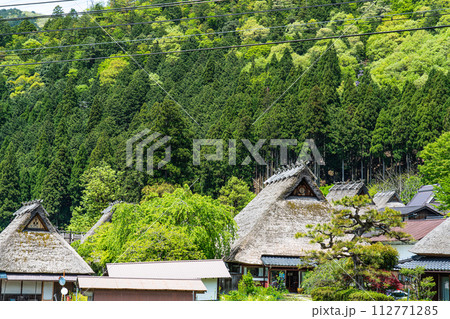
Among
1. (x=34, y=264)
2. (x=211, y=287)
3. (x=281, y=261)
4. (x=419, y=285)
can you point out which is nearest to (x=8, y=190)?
(x=34, y=264)

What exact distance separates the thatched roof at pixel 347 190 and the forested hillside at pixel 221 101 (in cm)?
1104

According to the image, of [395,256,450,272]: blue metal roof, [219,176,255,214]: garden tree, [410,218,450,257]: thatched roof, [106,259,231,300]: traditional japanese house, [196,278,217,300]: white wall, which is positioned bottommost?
[196,278,217,300]: white wall

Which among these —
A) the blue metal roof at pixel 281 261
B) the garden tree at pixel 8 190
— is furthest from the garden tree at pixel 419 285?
the garden tree at pixel 8 190

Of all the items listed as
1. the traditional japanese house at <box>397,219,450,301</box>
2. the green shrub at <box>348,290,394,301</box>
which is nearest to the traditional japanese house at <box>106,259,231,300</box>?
the green shrub at <box>348,290,394,301</box>

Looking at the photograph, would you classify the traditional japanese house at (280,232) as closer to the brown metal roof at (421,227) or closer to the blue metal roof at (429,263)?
the brown metal roof at (421,227)

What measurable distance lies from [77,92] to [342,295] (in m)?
91.0

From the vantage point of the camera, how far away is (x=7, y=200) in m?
69.2

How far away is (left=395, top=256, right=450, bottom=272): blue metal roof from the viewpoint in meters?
22.4

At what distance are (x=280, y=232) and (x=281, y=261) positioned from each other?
6.45 ft

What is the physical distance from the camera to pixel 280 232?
2869 cm

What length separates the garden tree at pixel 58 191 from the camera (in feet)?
219

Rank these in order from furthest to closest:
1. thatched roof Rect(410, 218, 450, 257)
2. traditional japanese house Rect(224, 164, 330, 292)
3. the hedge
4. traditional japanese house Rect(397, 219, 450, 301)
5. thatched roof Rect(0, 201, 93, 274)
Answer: thatched roof Rect(0, 201, 93, 274)
traditional japanese house Rect(224, 164, 330, 292)
thatched roof Rect(410, 218, 450, 257)
traditional japanese house Rect(397, 219, 450, 301)
the hedge

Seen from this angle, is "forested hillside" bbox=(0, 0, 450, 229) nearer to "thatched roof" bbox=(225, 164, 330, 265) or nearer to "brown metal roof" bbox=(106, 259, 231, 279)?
"thatched roof" bbox=(225, 164, 330, 265)

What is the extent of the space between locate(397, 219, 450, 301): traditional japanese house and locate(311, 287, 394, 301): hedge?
4.28m
